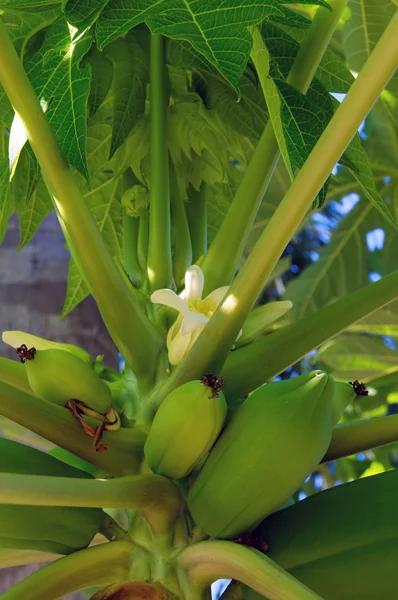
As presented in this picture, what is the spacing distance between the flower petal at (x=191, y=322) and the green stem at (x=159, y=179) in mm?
115

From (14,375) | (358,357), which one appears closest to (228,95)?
(14,375)

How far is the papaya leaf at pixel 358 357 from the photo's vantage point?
4.93 feet

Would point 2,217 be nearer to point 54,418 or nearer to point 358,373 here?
point 54,418

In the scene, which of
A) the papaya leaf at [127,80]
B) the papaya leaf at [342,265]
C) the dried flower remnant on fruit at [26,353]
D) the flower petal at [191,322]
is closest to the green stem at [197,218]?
the papaya leaf at [127,80]

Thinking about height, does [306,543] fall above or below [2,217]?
below

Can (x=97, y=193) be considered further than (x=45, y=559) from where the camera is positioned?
Yes

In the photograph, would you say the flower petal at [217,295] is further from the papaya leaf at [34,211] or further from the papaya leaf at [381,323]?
the papaya leaf at [381,323]

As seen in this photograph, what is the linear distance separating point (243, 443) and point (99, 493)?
12 centimetres

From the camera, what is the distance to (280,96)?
0.77 metres

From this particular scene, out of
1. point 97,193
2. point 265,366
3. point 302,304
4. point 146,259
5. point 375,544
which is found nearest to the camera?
point 375,544

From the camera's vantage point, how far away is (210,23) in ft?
2.23

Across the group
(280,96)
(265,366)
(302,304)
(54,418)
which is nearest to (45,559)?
(54,418)

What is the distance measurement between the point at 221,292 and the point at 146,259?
15 centimetres

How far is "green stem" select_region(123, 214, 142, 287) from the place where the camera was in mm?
914
